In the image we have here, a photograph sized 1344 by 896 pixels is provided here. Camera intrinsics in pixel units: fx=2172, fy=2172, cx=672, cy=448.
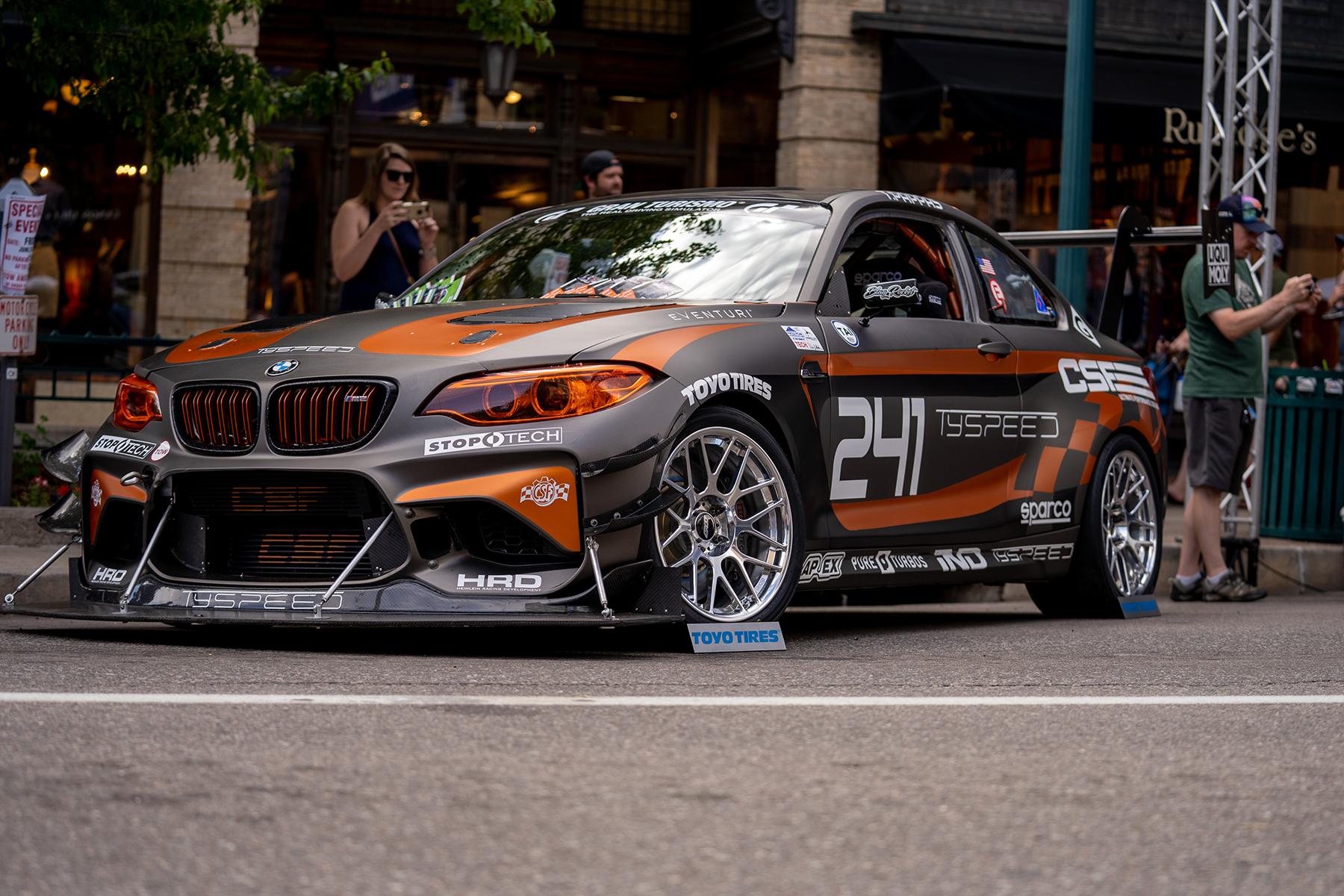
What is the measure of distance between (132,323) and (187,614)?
10906mm

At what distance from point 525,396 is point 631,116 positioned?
42.7ft

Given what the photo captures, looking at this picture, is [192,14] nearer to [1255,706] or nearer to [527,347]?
[527,347]

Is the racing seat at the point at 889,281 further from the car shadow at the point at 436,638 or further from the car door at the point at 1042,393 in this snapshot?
the car shadow at the point at 436,638

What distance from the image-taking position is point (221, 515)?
645cm

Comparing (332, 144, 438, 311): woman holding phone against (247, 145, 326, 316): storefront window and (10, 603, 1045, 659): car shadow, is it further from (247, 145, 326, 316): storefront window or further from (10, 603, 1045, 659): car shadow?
(247, 145, 326, 316): storefront window

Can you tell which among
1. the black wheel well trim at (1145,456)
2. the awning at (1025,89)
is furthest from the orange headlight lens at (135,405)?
the awning at (1025,89)

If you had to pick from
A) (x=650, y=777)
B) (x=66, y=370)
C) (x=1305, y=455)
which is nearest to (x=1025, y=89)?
(x=1305, y=455)

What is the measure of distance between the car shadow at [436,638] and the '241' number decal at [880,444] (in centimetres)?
52

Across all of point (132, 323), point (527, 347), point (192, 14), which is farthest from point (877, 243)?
point (132, 323)

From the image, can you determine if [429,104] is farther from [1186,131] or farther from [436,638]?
[436,638]

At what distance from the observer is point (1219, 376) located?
1005 cm

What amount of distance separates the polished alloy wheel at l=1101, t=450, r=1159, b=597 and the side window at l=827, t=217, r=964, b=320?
46.8 inches

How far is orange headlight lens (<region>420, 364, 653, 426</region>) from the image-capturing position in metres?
6.20

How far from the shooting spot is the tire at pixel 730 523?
6.46m
